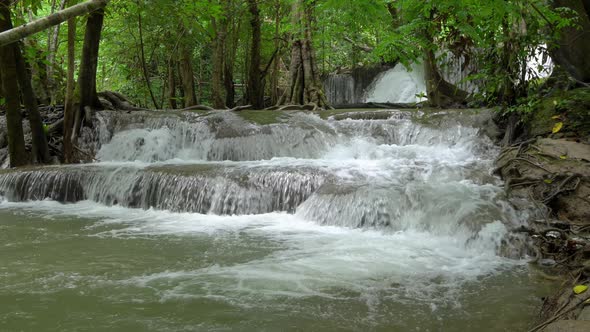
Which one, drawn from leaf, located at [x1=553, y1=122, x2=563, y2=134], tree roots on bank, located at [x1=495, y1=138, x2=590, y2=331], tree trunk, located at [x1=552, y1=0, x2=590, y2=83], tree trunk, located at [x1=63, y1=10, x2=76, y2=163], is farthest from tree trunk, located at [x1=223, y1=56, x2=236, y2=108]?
leaf, located at [x1=553, y1=122, x2=563, y2=134]

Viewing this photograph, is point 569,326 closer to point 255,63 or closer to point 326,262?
point 326,262

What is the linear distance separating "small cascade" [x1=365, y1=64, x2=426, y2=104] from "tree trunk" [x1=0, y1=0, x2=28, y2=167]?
40.3 feet

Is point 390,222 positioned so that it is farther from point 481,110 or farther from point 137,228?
point 481,110

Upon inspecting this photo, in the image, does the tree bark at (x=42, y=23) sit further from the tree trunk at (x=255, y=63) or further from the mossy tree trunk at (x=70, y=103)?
the tree trunk at (x=255, y=63)

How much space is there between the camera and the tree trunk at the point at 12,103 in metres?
8.73

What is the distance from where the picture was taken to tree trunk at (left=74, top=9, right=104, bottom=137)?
34.3ft

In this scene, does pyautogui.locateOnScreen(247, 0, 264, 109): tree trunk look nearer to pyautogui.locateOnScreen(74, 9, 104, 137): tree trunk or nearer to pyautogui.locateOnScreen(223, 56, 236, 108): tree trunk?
pyautogui.locateOnScreen(223, 56, 236, 108): tree trunk

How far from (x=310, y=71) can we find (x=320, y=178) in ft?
24.6

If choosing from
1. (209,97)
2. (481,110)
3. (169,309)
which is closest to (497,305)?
(169,309)

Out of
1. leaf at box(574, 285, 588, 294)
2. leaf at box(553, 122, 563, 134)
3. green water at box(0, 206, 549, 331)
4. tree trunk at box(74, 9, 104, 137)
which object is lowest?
green water at box(0, 206, 549, 331)

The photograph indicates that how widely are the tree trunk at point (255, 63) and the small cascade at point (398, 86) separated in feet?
17.5

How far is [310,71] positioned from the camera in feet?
45.2

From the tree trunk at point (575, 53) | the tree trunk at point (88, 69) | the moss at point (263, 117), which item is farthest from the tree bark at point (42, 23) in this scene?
the tree trunk at point (88, 69)

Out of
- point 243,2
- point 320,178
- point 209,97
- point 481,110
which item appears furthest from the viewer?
point 209,97
